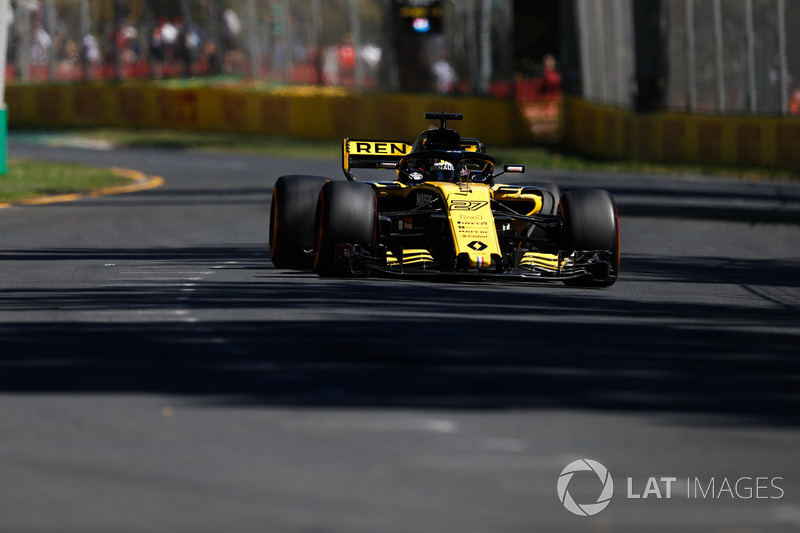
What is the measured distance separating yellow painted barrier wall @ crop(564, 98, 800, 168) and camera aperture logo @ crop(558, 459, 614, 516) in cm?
2508

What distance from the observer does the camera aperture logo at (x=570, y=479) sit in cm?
582

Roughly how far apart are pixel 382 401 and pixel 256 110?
3465 cm

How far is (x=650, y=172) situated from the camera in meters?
31.0

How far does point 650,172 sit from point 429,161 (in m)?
17.8

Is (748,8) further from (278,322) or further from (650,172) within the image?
(278,322)

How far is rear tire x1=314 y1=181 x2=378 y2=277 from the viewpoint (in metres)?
12.2

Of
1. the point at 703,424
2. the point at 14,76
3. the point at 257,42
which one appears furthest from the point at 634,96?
the point at 703,424

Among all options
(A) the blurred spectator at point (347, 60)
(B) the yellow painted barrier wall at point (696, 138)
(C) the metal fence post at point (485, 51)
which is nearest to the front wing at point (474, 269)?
(B) the yellow painted barrier wall at point (696, 138)

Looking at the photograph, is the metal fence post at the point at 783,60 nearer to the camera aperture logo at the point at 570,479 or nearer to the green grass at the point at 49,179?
the green grass at the point at 49,179

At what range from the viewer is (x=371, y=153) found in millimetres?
14195

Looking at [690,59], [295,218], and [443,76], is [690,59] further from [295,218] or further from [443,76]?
[295,218]

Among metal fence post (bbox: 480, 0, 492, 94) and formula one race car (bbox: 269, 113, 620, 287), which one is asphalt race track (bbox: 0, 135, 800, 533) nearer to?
formula one race car (bbox: 269, 113, 620, 287)

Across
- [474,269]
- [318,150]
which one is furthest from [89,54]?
[474,269]

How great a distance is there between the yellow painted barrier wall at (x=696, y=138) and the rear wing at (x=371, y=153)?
17.7m
